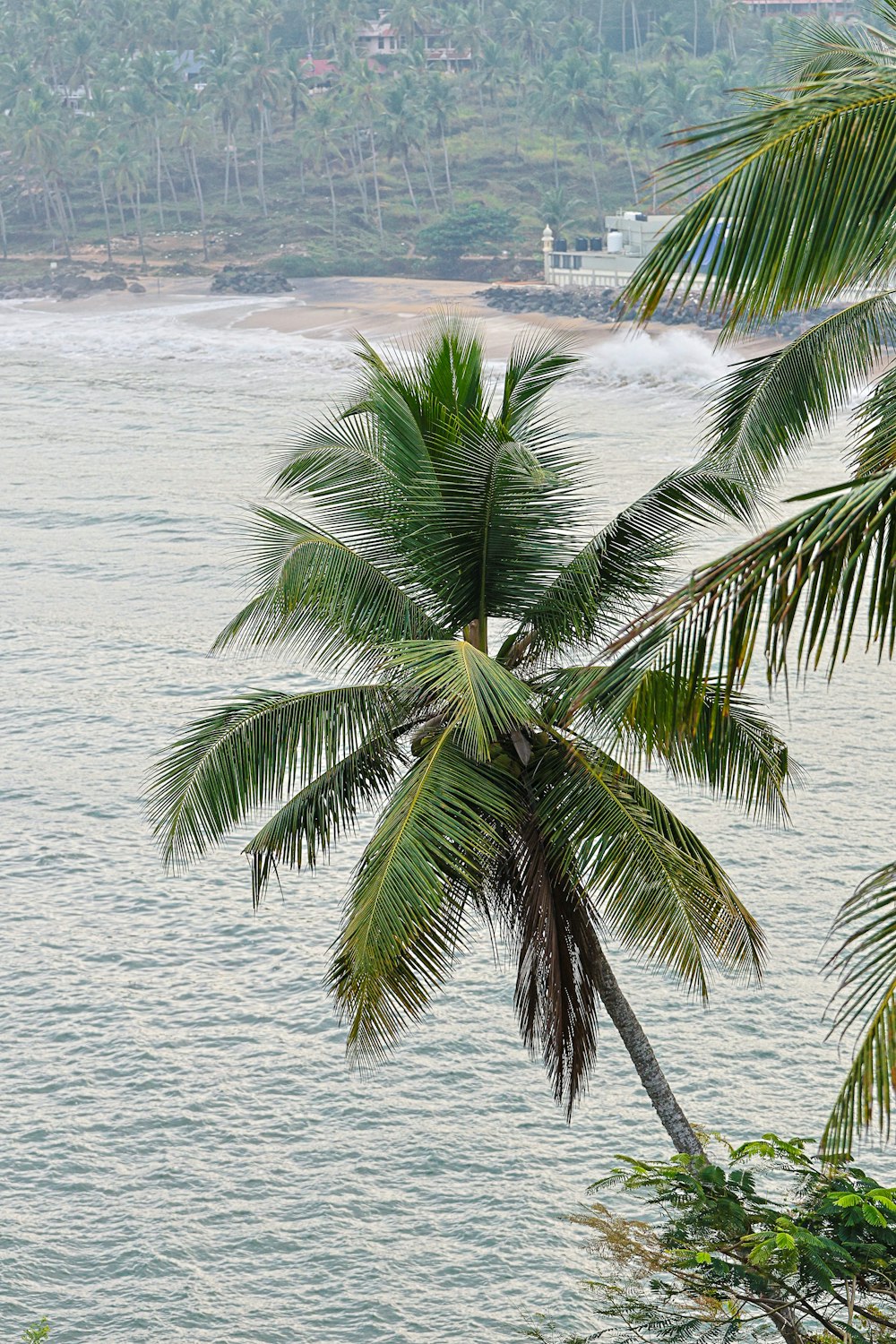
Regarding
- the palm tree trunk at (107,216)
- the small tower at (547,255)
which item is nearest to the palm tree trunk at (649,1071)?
the small tower at (547,255)

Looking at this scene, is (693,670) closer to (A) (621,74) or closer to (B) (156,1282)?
(B) (156,1282)

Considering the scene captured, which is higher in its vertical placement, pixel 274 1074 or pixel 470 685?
pixel 470 685

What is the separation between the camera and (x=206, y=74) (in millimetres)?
116188

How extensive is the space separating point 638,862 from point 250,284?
282 feet

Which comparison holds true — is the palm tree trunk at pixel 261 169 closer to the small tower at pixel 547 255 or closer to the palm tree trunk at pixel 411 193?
the palm tree trunk at pixel 411 193

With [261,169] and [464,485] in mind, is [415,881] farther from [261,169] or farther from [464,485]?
[261,169]

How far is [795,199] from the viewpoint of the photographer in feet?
22.2

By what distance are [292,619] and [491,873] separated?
314cm

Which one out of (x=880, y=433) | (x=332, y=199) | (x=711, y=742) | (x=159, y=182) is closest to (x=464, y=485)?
(x=711, y=742)

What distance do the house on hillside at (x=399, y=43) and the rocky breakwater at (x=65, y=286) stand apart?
1600 inches

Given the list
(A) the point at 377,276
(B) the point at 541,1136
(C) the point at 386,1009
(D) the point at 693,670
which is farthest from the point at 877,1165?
(A) the point at 377,276

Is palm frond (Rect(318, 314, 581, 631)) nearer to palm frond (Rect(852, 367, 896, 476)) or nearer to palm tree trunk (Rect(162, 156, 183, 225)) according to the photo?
palm frond (Rect(852, 367, 896, 476))

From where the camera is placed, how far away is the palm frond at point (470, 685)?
10203 mm

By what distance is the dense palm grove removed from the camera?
10394 cm
